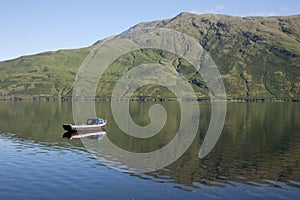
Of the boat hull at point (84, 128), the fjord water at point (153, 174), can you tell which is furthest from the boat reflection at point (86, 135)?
the fjord water at point (153, 174)

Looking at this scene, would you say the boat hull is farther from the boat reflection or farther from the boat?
the boat reflection

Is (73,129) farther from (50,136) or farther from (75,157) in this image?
(75,157)

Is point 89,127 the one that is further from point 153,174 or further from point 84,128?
point 153,174

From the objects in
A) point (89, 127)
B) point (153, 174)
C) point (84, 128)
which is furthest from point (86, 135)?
point (153, 174)

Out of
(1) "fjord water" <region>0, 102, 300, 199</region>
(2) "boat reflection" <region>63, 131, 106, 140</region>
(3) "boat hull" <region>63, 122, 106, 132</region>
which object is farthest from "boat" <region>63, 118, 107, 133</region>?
(1) "fjord water" <region>0, 102, 300, 199</region>

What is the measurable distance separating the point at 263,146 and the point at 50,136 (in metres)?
58.8

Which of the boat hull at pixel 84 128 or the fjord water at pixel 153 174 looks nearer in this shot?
the fjord water at pixel 153 174

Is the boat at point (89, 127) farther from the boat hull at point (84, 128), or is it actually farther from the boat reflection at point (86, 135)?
the boat reflection at point (86, 135)

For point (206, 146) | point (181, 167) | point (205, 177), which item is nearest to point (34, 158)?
point (181, 167)

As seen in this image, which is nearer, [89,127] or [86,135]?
[86,135]

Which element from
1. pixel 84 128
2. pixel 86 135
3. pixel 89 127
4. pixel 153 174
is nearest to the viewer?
pixel 153 174

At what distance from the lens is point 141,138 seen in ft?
334

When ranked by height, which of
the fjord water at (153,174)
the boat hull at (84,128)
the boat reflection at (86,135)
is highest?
the boat hull at (84,128)

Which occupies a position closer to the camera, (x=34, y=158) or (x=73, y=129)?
(x=34, y=158)
